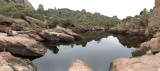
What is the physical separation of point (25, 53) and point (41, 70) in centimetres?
527

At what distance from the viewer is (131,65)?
33.8 ft

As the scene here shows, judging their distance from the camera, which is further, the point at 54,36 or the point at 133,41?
the point at 133,41

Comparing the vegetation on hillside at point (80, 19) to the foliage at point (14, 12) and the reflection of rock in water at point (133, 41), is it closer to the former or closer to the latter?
the foliage at point (14, 12)

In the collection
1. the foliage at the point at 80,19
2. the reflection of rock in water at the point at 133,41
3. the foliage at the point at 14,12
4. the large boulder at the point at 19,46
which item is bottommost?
the large boulder at the point at 19,46

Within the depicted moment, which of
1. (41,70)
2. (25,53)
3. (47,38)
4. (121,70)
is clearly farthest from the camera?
(47,38)

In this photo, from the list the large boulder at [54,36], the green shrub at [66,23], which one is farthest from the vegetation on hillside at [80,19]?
the large boulder at [54,36]

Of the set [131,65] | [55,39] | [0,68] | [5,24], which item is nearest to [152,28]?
[55,39]

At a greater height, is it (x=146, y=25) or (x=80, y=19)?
(x=80, y=19)

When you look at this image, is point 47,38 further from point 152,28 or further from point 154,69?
point 152,28

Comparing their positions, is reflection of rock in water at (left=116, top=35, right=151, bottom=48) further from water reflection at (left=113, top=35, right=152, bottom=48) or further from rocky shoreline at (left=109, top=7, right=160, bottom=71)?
rocky shoreline at (left=109, top=7, right=160, bottom=71)

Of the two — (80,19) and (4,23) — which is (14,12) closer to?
(4,23)

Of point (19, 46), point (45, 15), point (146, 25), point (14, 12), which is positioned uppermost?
point (45, 15)

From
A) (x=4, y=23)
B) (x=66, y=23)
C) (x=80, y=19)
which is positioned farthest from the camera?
(x=80, y=19)

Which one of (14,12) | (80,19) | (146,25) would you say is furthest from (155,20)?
(80,19)
